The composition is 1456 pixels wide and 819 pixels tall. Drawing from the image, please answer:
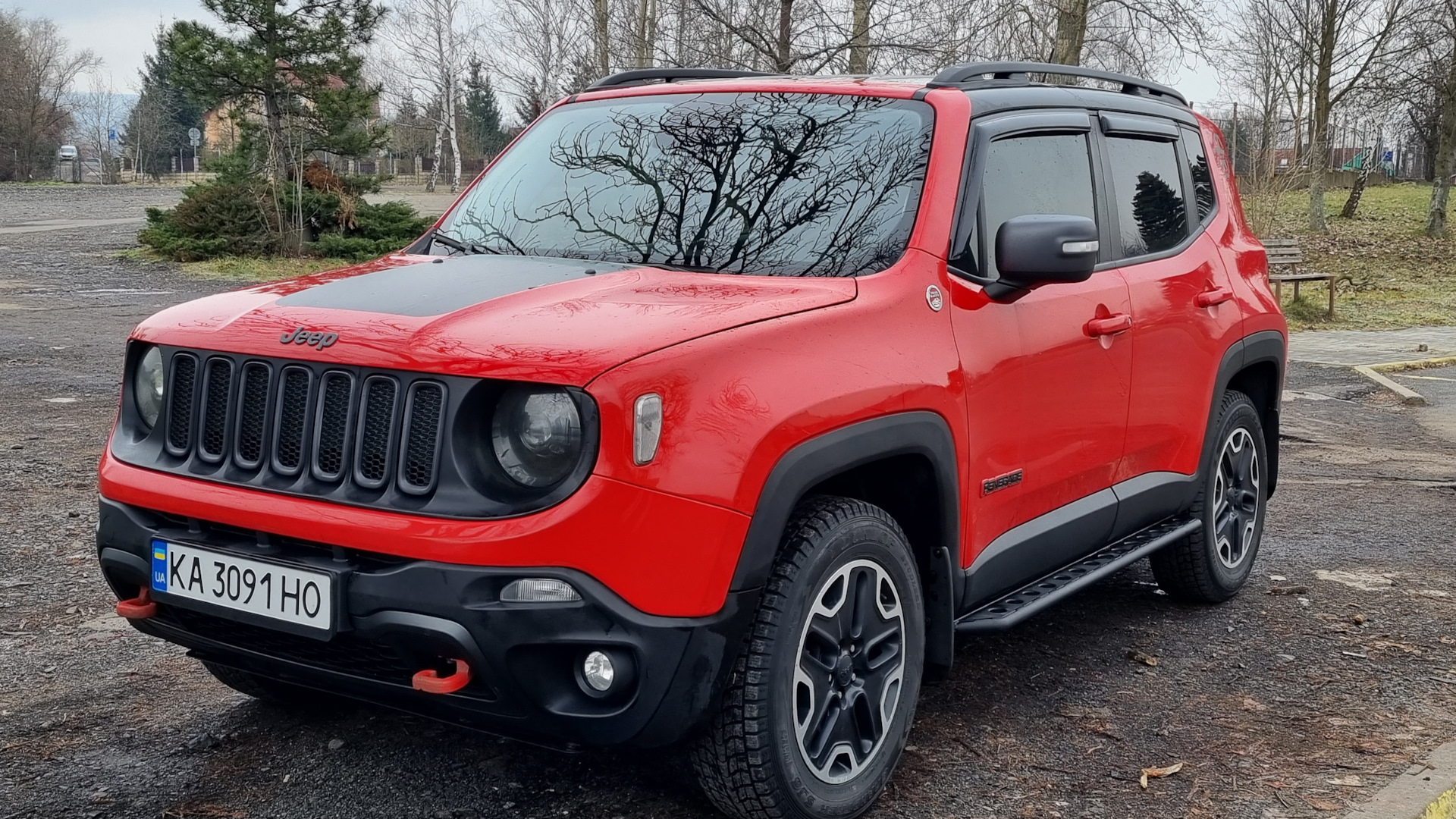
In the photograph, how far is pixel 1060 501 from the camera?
4.09 m

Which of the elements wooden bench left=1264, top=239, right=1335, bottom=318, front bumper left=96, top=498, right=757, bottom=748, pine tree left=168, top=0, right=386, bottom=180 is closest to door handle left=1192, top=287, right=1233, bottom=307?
front bumper left=96, top=498, right=757, bottom=748

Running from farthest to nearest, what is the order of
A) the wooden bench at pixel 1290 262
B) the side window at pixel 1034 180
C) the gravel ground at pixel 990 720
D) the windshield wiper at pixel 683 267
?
1. the wooden bench at pixel 1290 262
2. the side window at pixel 1034 180
3. the windshield wiper at pixel 683 267
4. the gravel ground at pixel 990 720

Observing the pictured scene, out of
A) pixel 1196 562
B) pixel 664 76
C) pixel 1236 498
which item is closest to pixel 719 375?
pixel 664 76

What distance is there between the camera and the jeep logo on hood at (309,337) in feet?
9.68

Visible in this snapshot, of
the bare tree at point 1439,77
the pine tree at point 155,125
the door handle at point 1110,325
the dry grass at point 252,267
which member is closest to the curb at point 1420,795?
the door handle at point 1110,325

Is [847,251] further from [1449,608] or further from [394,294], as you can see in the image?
[1449,608]

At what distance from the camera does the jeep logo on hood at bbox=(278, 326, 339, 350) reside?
2.95 metres

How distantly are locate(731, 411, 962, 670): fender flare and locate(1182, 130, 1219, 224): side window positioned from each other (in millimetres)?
2210

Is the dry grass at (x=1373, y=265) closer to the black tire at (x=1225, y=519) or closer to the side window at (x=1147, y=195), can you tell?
the black tire at (x=1225, y=519)

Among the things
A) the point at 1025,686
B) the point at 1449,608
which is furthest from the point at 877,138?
the point at 1449,608

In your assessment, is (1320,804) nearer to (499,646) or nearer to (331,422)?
(499,646)

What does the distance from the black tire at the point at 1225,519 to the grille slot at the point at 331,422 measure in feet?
10.8

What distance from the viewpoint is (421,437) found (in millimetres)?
2807

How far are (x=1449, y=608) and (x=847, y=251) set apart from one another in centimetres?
337
